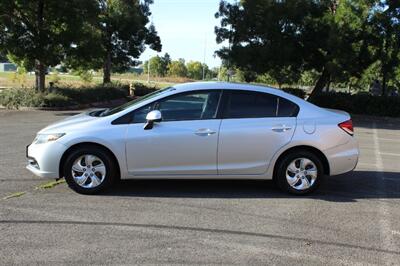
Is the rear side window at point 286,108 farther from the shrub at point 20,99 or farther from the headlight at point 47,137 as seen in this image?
the shrub at point 20,99

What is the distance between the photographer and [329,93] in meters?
26.3

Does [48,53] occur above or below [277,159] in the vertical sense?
above

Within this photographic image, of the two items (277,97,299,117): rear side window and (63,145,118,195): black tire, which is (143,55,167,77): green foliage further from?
(63,145,118,195): black tire

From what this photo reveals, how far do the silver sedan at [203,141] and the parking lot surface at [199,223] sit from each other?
34 cm

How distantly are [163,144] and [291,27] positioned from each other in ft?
62.6

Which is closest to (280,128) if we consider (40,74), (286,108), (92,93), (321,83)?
(286,108)

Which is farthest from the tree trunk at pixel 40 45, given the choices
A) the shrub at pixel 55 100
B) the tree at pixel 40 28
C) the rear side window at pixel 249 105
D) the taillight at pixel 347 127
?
the taillight at pixel 347 127

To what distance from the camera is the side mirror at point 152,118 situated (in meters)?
6.86

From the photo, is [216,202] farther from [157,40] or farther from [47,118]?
[157,40]

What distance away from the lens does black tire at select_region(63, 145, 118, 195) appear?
22.7 feet

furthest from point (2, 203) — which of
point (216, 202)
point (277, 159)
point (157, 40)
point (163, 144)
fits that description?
point (157, 40)

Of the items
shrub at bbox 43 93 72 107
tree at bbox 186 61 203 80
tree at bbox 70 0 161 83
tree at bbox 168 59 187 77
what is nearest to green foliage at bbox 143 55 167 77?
tree at bbox 168 59 187 77

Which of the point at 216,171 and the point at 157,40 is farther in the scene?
the point at 157,40

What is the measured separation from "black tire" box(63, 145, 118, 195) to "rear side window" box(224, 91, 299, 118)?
172 centimetres
